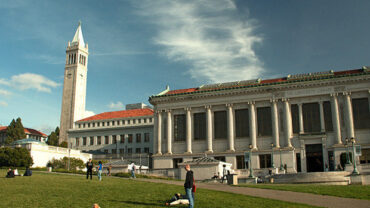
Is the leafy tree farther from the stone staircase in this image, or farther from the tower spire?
the stone staircase

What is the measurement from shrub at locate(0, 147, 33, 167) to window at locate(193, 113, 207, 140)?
102 feet

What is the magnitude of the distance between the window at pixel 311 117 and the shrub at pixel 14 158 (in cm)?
4948

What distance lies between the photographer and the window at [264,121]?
210 feet

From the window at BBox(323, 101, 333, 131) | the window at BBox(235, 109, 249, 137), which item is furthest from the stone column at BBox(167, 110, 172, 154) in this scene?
the window at BBox(323, 101, 333, 131)

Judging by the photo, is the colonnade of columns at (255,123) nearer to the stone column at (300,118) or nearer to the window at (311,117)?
the stone column at (300,118)

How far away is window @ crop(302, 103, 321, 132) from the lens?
61.0m

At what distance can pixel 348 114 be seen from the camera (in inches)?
2320

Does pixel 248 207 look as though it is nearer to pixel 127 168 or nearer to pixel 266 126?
pixel 127 168

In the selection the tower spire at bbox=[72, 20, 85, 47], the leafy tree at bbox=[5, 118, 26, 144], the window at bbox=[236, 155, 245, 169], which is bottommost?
the window at bbox=[236, 155, 245, 169]

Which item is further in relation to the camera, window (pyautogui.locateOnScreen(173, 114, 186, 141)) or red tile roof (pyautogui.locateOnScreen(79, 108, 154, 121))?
red tile roof (pyautogui.locateOnScreen(79, 108, 154, 121))

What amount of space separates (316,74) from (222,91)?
17.0 metres

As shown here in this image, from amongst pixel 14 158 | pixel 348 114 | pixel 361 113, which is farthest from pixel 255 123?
pixel 14 158

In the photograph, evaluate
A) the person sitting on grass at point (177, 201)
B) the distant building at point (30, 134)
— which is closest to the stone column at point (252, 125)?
the person sitting on grass at point (177, 201)

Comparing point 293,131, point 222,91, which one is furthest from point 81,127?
point 293,131
